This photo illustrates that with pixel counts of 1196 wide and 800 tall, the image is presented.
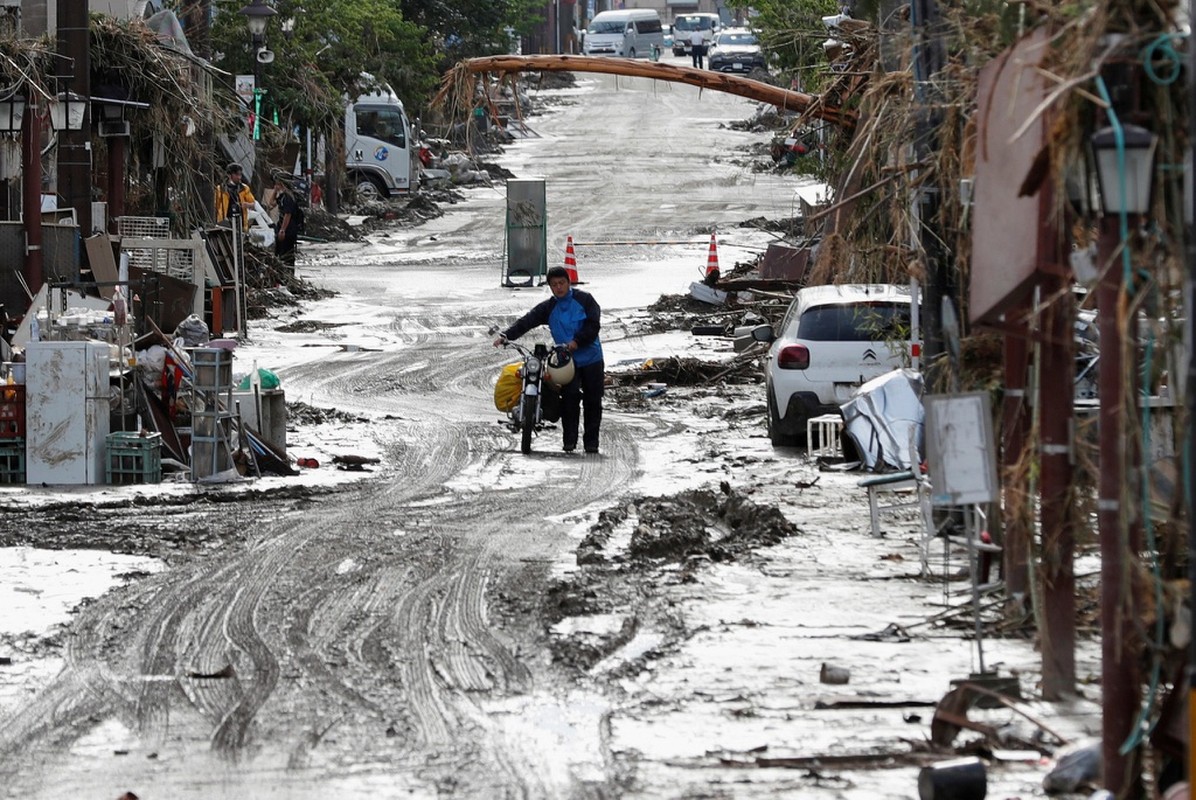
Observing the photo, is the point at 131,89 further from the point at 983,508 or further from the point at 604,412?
the point at 983,508

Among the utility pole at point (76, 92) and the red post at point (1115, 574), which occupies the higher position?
the utility pole at point (76, 92)

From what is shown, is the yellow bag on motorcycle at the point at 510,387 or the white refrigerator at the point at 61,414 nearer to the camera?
the white refrigerator at the point at 61,414

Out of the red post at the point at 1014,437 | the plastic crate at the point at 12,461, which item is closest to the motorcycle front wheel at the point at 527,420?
the plastic crate at the point at 12,461

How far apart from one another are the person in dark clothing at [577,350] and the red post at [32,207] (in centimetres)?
629

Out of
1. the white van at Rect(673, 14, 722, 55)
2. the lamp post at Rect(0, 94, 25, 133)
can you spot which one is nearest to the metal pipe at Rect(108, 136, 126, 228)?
the lamp post at Rect(0, 94, 25, 133)

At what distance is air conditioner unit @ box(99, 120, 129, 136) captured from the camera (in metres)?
23.3

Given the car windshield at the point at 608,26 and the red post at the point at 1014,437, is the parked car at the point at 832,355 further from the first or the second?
the car windshield at the point at 608,26

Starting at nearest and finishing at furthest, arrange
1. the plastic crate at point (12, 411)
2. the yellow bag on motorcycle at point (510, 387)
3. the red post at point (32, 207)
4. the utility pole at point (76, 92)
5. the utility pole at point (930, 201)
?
the utility pole at point (930, 201)
the plastic crate at point (12, 411)
the yellow bag on motorcycle at point (510, 387)
the red post at point (32, 207)
the utility pole at point (76, 92)

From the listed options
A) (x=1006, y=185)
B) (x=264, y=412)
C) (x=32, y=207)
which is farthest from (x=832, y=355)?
(x=32, y=207)

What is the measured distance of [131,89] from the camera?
78.7 ft

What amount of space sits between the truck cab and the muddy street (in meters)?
27.9

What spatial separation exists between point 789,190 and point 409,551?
120 ft

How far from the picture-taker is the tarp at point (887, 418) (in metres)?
13.7

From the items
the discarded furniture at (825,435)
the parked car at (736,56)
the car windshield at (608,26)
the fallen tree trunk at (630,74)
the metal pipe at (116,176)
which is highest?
the car windshield at (608,26)
